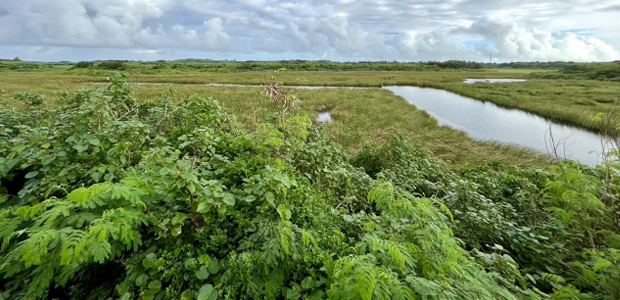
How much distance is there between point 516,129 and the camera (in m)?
15.8

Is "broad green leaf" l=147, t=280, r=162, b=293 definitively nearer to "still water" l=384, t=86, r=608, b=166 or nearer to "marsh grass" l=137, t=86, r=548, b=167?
"marsh grass" l=137, t=86, r=548, b=167

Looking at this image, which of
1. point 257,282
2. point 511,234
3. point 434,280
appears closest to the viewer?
point 434,280

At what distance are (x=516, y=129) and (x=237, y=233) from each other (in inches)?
721

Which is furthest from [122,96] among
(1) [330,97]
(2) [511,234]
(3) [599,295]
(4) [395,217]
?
(1) [330,97]

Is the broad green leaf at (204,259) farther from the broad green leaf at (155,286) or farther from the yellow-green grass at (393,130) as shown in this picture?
the yellow-green grass at (393,130)

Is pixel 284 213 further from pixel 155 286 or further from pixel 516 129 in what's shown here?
pixel 516 129

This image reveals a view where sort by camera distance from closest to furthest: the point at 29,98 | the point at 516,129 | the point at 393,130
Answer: the point at 29,98 → the point at 393,130 → the point at 516,129

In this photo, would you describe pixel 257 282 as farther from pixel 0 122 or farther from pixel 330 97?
pixel 330 97

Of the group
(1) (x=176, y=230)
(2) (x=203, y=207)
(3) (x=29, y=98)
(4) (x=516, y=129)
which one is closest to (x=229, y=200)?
(2) (x=203, y=207)

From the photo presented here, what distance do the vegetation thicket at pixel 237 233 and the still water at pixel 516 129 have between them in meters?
8.05

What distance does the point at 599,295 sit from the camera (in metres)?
2.53

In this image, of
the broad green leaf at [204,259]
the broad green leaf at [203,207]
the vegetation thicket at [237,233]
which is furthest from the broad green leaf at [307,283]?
the broad green leaf at [203,207]

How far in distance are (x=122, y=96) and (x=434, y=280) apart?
192 inches

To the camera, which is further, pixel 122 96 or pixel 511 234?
pixel 122 96
